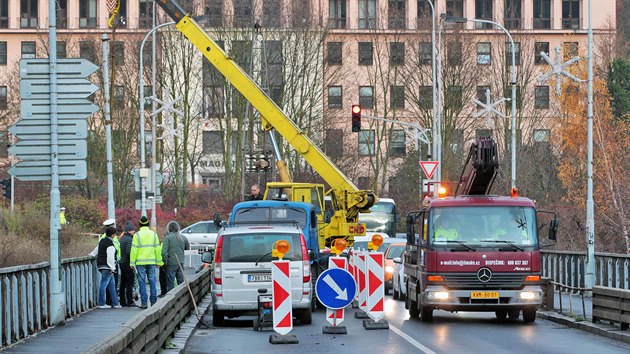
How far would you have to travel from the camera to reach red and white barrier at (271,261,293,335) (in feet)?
67.9

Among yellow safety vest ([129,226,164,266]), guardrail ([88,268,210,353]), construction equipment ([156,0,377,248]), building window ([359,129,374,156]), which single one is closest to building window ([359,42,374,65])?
building window ([359,129,374,156])

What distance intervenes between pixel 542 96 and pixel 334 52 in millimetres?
14201

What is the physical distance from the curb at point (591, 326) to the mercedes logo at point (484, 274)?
1.72m

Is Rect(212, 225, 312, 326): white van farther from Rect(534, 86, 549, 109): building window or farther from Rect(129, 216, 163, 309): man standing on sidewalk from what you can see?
Rect(534, 86, 549, 109): building window

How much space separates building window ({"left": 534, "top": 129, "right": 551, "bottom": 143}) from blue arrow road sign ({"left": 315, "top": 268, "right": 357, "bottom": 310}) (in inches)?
2247

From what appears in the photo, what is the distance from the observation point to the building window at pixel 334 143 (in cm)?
7546

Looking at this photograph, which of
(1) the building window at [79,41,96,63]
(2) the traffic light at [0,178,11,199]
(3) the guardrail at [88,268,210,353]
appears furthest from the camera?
(1) the building window at [79,41,96,63]

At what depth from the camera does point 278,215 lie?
3247 centimetres

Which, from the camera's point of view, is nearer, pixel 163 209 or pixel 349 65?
pixel 163 209

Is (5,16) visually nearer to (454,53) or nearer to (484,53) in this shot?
(484,53)

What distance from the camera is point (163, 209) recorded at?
243ft

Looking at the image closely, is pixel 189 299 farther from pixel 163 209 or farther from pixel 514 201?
pixel 163 209

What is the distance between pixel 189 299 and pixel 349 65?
63.2m

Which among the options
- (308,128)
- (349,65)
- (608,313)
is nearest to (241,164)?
(308,128)
